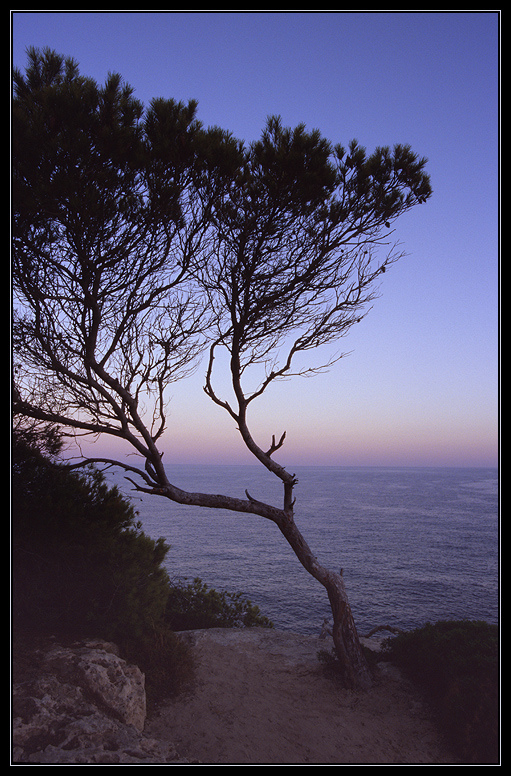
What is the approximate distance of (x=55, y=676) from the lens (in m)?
6.34

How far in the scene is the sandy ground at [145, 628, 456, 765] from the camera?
268 inches

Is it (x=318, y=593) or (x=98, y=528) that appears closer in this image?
(x=98, y=528)

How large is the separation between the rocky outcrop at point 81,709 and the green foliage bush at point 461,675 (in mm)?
4575

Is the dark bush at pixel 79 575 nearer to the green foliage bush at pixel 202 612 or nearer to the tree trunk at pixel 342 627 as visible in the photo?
the tree trunk at pixel 342 627

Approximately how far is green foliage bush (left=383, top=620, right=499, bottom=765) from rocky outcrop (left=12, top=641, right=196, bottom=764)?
15.0 feet

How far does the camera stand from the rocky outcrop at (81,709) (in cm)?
500

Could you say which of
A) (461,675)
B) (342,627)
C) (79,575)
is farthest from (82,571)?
(461,675)

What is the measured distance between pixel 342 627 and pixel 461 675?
2.19 meters

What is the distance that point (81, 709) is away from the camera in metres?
5.90

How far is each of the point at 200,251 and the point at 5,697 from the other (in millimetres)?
7358

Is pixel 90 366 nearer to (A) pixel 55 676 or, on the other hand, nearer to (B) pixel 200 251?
(B) pixel 200 251

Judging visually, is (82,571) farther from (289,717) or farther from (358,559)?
(358,559)

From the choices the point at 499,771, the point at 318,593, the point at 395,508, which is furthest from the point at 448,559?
the point at 499,771

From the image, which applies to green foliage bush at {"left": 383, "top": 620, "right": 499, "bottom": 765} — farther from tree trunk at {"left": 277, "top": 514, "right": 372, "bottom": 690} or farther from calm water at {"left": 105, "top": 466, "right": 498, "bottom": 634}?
calm water at {"left": 105, "top": 466, "right": 498, "bottom": 634}
